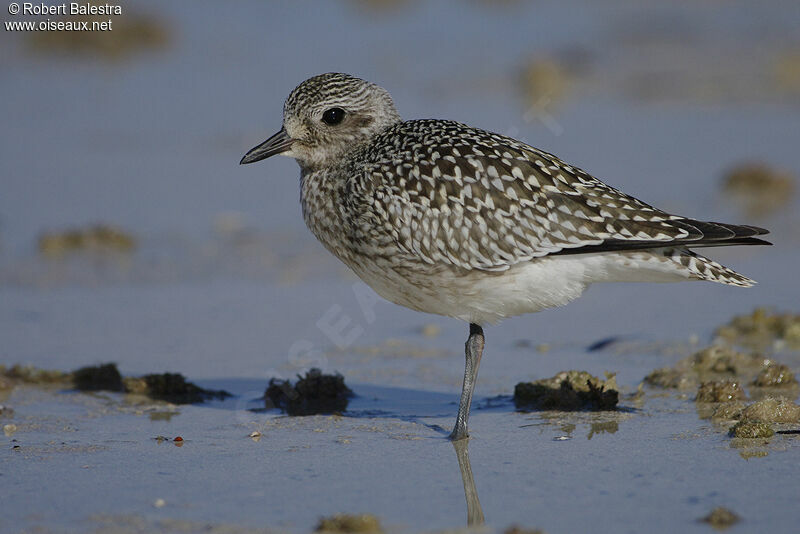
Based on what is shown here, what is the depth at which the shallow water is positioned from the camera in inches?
243

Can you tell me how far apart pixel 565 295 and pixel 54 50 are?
535 inches

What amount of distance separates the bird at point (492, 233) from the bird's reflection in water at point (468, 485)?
0.50 feet

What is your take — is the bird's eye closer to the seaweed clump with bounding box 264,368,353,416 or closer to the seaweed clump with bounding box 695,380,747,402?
the seaweed clump with bounding box 264,368,353,416

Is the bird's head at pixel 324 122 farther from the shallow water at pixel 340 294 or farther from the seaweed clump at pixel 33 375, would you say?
the seaweed clump at pixel 33 375

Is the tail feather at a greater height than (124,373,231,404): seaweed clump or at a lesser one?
greater

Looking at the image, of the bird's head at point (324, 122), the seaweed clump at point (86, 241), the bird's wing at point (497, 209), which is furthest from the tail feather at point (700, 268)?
the seaweed clump at point (86, 241)

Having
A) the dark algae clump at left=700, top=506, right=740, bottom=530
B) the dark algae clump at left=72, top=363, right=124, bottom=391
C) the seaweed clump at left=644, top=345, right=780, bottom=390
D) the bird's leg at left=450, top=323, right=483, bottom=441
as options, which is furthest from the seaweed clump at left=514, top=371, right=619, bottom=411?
the dark algae clump at left=72, top=363, right=124, bottom=391

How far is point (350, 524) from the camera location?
18.2 ft

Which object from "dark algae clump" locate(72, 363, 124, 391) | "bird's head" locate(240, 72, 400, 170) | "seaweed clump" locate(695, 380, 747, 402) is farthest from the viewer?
"dark algae clump" locate(72, 363, 124, 391)

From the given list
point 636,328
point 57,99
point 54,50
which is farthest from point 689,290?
point 54,50

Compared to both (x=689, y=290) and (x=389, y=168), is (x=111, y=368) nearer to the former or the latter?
(x=389, y=168)

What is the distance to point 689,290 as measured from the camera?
10.8m

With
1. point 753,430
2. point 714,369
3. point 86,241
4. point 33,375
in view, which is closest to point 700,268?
point 753,430

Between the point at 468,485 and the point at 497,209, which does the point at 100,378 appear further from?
the point at 468,485
